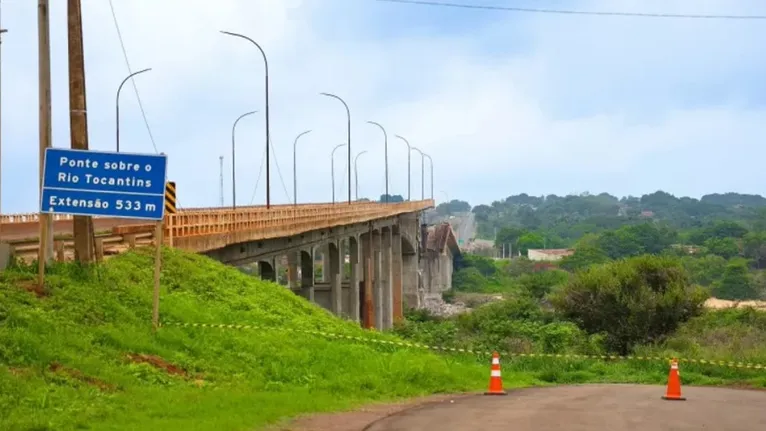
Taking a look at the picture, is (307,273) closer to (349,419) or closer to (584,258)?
(349,419)

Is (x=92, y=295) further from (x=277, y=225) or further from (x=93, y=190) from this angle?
(x=277, y=225)

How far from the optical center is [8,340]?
45.6 feet

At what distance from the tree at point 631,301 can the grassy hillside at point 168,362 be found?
18.9 m

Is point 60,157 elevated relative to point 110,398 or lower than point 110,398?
elevated

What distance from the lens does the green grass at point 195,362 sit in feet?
40.2

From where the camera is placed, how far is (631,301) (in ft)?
136

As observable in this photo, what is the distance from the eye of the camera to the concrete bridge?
3428 centimetres

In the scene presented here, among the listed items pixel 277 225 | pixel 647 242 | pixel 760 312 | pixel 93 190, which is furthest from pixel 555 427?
pixel 647 242

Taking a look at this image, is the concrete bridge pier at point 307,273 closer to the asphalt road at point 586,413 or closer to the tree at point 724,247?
the asphalt road at point 586,413

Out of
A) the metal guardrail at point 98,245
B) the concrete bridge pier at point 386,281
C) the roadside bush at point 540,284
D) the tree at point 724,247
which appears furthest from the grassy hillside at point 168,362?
the tree at point 724,247

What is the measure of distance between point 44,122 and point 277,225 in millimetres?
25105

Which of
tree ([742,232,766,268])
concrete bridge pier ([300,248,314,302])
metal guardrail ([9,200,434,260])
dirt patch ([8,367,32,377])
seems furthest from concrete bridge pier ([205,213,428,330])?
tree ([742,232,766,268])

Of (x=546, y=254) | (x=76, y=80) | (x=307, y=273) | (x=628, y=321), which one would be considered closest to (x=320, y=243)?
(x=307, y=273)

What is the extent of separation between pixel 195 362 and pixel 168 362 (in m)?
0.51
